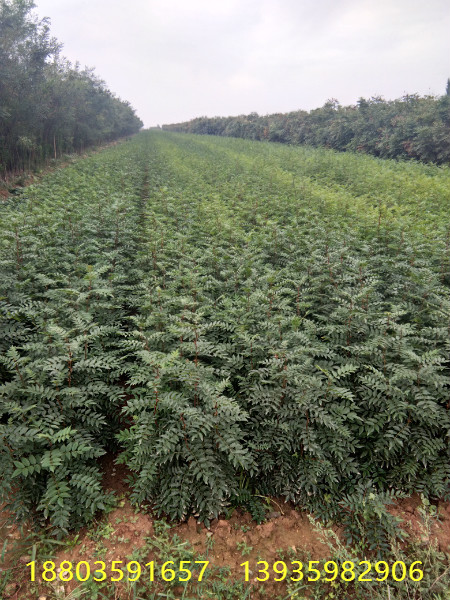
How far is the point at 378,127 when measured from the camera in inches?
939

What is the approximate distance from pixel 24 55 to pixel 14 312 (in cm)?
2045

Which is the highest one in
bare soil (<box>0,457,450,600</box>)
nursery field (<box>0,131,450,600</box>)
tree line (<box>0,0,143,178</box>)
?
tree line (<box>0,0,143,178</box>)

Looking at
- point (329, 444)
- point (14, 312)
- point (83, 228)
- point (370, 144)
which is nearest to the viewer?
point (329, 444)

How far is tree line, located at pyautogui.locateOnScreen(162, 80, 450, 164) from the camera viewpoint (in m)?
18.2

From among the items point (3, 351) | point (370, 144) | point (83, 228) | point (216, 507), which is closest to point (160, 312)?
point (3, 351)

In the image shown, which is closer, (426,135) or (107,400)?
(107,400)

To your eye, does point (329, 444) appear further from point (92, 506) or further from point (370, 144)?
point (370, 144)

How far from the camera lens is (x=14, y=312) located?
352cm

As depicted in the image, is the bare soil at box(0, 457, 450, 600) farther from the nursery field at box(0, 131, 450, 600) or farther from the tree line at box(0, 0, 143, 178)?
the tree line at box(0, 0, 143, 178)

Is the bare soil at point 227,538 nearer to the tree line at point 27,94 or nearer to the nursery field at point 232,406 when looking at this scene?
the nursery field at point 232,406

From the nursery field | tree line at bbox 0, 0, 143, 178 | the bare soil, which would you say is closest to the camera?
the bare soil

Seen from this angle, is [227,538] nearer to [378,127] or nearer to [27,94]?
[27,94]

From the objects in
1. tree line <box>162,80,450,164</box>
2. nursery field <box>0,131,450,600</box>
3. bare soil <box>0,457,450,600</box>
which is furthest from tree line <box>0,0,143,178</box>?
tree line <box>162,80,450,164</box>

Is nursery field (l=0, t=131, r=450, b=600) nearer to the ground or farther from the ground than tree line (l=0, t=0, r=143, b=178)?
nearer to the ground
